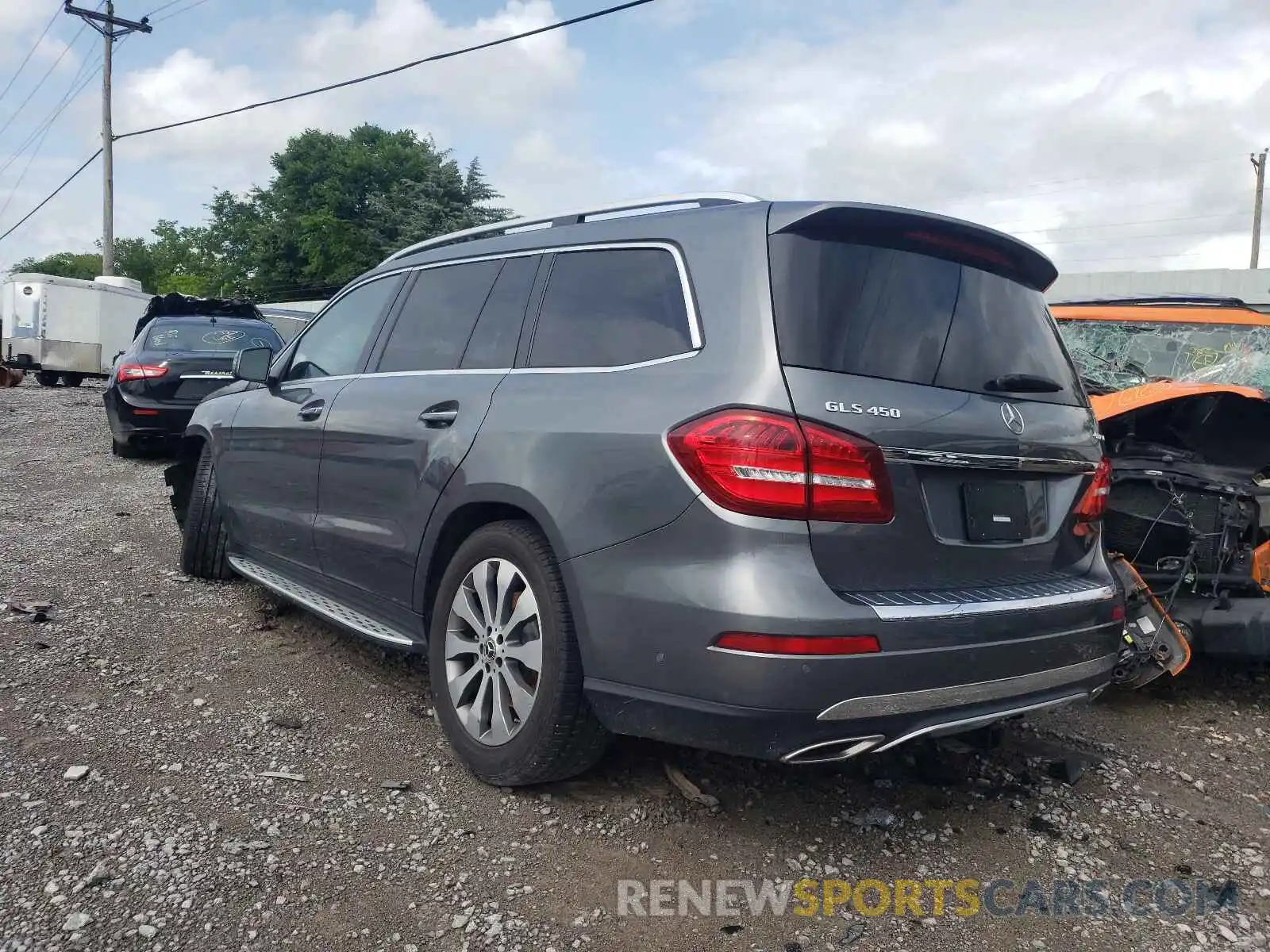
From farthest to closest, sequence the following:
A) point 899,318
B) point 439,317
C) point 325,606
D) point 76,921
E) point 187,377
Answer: point 187,377 < point 325,606 < point 439,317 < point 899,318 < point 76,921

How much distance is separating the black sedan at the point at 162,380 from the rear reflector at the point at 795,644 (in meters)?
8.99

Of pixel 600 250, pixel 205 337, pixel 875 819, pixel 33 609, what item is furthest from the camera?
pixel 205 337

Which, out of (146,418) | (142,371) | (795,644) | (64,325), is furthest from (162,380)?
(64,325)

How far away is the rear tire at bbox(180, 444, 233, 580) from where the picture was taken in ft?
18.1

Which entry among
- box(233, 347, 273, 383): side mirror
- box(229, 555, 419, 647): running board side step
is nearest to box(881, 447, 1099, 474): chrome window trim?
box(229, 555, 419, 647): running board side step

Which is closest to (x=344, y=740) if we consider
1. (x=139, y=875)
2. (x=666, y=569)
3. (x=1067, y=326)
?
(x=139, y=875)

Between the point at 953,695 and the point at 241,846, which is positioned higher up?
the point at 953,695

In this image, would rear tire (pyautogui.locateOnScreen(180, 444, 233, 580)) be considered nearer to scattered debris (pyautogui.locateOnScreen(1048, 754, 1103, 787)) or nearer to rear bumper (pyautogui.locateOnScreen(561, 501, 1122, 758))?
rear bumper (pyautogui.locateOnScreen(561, 501, 1122, 758))

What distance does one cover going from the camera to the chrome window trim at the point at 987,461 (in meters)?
2.66

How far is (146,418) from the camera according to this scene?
10281 millimetres

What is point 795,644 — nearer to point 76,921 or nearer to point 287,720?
point 76,921

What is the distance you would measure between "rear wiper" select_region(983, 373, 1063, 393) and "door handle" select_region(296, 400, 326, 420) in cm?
269

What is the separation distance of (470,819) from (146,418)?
860cm

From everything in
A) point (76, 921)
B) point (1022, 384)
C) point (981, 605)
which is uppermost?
point (1022, 384)
